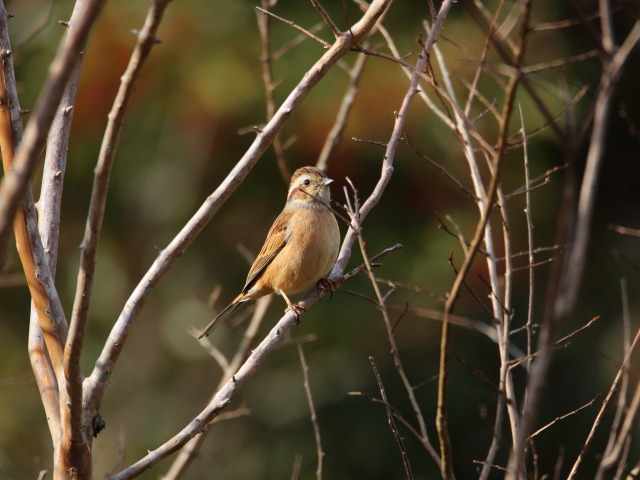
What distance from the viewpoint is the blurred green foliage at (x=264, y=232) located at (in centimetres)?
825

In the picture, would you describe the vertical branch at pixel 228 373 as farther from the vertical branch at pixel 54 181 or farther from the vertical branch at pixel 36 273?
the vertical branch at pixel 54 181

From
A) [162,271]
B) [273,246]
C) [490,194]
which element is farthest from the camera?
→ [273,246]

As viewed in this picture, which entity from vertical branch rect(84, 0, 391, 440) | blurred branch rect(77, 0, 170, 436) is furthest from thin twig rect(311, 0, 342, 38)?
blurred branch rect(77, 0, 170, 436)

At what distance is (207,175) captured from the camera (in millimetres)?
9273

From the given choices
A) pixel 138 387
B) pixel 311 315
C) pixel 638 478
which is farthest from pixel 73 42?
pixel 138 387

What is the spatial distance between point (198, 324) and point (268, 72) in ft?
15.7

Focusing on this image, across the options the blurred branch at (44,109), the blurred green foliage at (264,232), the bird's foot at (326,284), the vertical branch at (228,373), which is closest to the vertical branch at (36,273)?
the blurred branch at (44,109)

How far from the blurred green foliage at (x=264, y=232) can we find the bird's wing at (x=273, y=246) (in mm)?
2835

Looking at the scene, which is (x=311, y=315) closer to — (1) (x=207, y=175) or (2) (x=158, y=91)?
(1) (x=207, y=175)

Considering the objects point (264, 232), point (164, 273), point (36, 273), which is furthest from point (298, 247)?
point (264, 232)

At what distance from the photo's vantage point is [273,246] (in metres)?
5.26

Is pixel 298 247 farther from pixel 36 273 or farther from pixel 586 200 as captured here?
pixel 586 200

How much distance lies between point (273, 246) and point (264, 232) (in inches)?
157

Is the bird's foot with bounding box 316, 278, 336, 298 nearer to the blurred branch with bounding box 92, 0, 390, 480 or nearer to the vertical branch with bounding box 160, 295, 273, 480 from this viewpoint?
the vertical branch with bounding box 160, 295, 273, 480
